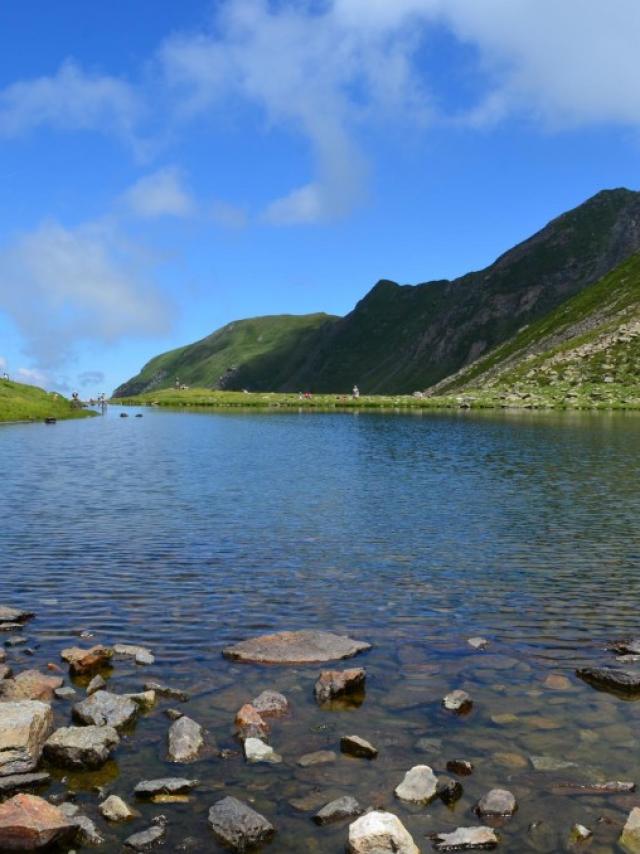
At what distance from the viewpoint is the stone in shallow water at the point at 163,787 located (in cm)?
1159

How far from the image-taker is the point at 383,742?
1335 centimetres

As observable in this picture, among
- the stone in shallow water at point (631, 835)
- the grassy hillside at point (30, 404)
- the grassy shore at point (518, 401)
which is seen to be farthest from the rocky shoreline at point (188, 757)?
the grassy shore at point (518, 401)

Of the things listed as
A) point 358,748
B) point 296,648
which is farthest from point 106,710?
point 296,648

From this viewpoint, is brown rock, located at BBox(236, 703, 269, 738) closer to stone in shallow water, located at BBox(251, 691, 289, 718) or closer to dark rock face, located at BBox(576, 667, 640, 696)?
stone in shallow water, located at BBox(251, 691, 289, 718)

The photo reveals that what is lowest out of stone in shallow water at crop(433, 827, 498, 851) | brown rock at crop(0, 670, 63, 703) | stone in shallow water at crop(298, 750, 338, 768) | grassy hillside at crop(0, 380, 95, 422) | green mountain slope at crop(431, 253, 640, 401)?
stone in shallow water at crop(433, 827, 498, 851)

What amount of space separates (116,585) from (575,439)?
5738cm

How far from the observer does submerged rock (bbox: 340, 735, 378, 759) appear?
505 inches

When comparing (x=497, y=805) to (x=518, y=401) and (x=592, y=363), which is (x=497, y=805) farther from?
(x=592, y=363)

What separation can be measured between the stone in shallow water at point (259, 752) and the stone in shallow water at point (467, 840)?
3.23 metres

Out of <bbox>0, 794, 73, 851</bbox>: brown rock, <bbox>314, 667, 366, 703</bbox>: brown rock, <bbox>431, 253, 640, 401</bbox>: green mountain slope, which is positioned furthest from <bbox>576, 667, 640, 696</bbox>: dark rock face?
<bbox>431, 253, 640, 401</bbox>: green mountain slope

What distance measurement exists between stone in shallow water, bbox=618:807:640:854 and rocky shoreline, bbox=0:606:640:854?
1cm

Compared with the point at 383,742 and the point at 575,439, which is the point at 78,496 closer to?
the point at 383,742

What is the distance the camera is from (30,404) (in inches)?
5118

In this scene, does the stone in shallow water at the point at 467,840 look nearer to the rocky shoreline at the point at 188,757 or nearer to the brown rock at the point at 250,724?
the rocky shoreline at the point at 188,757
